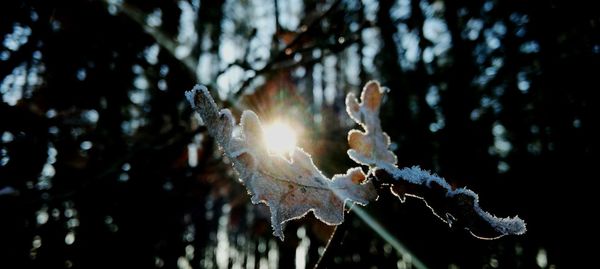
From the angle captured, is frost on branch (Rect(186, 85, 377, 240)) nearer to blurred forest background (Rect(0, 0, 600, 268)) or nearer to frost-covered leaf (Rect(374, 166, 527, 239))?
frost-covered leaf (Rect(374, 166, 527, 239))

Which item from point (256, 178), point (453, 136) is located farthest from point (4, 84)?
point (453, 136)

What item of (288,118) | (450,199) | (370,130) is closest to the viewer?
(450,199)

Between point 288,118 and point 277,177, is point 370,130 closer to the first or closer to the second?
point 277,177

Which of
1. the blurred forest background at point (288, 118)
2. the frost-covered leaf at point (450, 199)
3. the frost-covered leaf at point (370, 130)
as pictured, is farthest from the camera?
the blurred forest background at point (288, 118)

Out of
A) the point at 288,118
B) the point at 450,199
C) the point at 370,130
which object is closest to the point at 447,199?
the point at 450,199

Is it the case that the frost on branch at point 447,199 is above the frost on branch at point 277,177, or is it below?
below

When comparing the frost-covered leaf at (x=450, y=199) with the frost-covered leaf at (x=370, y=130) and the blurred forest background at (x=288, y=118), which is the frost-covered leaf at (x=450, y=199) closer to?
the frost-covered leaf at (x=370, y=130)

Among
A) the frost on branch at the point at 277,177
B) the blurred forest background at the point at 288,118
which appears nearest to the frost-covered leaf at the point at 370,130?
the frost on branch at the point at 277,177
